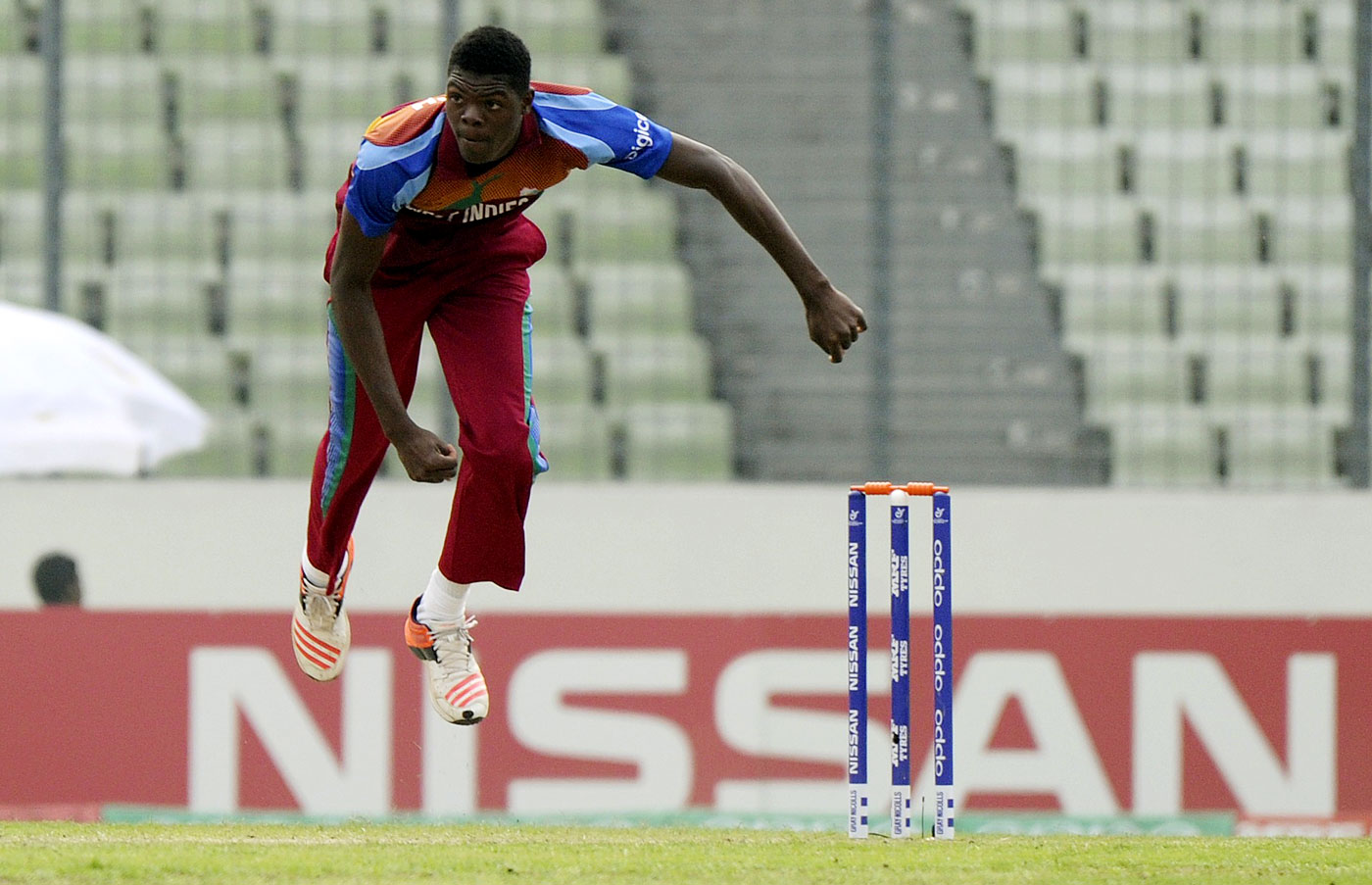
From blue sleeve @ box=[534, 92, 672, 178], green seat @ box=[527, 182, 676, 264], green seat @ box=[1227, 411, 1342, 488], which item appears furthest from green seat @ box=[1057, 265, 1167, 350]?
blue sleeve @ box=[534, 92, 672, 178]

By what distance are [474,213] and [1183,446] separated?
195 inches

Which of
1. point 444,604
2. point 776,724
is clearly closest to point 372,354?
point 444,604

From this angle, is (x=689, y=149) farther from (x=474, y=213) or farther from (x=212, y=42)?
(x=212, y=42)

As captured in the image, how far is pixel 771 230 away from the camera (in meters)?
5.19

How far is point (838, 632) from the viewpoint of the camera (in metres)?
8.57

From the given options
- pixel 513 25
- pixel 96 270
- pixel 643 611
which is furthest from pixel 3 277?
pixel 643 611

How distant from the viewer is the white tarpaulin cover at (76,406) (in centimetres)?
805

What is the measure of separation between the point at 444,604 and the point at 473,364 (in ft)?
2.49

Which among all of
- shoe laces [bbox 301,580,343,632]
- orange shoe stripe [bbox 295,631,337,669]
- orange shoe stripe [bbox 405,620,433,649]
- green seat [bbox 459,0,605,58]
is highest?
green seat [bbox 459,0,605,58]

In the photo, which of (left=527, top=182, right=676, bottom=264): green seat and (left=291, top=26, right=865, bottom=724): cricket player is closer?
(left=291, top=26, right=865, bottom=724): cricket player

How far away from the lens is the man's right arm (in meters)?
5.10

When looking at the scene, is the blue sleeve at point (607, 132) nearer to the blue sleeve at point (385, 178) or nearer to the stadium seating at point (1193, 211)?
the blue sleeve at point (385, 178)

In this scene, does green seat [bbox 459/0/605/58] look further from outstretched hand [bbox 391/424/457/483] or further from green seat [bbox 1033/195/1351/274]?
outstretched hand [bbox 391/424/457/483]

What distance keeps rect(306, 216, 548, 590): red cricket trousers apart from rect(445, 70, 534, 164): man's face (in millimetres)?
519
